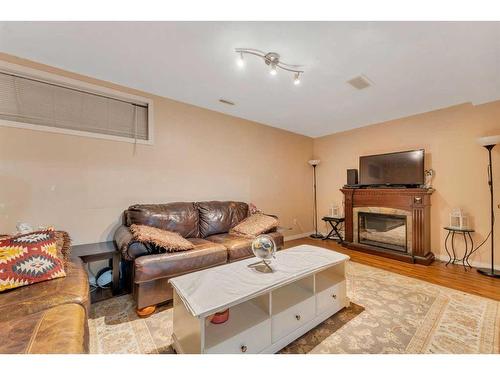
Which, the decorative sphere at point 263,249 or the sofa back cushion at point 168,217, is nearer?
the decorative sphere at point 263,249

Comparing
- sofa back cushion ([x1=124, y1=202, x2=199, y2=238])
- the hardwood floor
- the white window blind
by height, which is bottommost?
the hardwood floor

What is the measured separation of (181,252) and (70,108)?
1.99 meters

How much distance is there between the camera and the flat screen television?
3262 millimetres

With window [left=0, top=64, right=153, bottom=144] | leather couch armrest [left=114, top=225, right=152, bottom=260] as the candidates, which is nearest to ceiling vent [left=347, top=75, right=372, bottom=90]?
window [left=0, top=64, right=153, bottom=144]

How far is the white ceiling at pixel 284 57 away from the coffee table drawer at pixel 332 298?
2.08 meters

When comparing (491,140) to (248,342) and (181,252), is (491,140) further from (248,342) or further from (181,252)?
(181,252)

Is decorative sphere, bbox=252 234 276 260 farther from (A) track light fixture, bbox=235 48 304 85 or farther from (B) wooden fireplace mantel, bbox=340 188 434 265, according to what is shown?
(B) wooden fireplace mantel, bbox=340 188 434 265

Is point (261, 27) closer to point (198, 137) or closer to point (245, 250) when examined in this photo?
point (198, 137)

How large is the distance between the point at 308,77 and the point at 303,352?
8.32 feet

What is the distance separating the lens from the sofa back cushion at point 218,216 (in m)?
2.85

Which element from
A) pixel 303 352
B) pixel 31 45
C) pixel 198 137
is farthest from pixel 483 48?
pixel 31 45

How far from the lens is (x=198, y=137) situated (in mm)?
3217

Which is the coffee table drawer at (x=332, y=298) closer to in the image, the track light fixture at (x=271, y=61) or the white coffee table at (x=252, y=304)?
the white coffee table at (x=252, y=304)

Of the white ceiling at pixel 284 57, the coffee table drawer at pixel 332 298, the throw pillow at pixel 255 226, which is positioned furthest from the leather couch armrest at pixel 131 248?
the white ceiling at pixel 284 57
